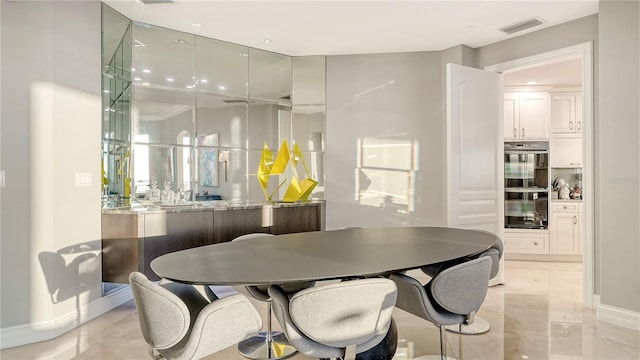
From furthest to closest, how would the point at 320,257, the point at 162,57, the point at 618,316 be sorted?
the point at 162,57 → the point at 618,316 → the point at 320,257

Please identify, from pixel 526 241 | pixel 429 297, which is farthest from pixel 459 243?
pixel 526 241

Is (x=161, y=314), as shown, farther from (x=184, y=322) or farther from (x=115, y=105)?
(x=115, y=105)

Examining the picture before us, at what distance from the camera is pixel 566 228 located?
18.7 ft

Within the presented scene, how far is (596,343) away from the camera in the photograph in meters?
2.88

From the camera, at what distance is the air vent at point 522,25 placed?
3.91m

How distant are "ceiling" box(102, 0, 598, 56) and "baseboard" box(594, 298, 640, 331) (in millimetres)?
2592

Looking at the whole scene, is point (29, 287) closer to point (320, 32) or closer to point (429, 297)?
point (429, 297)

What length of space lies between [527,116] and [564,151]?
0.75 metres

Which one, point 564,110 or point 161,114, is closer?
point 161,114

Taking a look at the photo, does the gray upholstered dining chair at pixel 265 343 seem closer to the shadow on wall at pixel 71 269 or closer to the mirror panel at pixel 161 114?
the shadow on wall at pixel 71 269

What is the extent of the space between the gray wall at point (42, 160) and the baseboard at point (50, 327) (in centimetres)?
3

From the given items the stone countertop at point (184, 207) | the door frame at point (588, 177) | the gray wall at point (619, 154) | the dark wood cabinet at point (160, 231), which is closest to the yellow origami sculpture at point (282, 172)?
the stone countertop at point (184, 207)

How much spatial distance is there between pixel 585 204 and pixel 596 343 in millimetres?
1359

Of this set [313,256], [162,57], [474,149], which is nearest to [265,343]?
[313,256]
